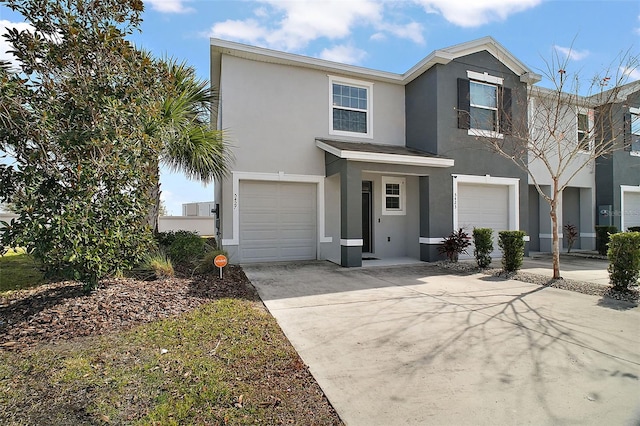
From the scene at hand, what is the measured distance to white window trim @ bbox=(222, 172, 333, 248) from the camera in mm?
9539

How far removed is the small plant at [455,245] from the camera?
381 inches

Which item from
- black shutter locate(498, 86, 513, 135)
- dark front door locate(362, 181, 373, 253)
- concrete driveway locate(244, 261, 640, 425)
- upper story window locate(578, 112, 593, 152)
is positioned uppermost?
black shutter locate(498, 86, 513, 135)

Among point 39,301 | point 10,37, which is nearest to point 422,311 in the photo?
point 39,301

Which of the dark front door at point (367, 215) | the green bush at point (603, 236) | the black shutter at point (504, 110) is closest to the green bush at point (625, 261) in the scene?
the black shutter at point (504, 110)

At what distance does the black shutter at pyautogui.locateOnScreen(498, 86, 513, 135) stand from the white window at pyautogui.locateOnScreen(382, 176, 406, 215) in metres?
3.51

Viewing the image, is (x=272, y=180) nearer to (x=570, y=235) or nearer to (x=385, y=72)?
(x=385, y=72)

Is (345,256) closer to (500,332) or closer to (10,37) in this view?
(500,332)

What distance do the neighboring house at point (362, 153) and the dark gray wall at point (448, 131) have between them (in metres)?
0.03

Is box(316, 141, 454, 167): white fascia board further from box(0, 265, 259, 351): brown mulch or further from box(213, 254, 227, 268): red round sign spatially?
box(0, 265, 259, 351): brown mulch

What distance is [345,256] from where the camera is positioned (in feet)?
30.0

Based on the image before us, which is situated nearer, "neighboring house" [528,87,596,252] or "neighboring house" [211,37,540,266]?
"neighboring house" [211,37,540,266]

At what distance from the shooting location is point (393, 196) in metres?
11.5

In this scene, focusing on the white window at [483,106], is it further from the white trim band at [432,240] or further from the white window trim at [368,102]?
the white trim band at [432,240]

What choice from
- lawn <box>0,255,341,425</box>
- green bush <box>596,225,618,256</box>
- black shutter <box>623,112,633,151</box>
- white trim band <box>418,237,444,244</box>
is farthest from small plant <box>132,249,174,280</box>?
green bush <box>596,225,618,256</box>
